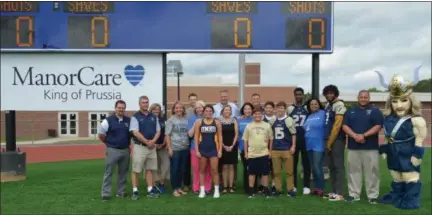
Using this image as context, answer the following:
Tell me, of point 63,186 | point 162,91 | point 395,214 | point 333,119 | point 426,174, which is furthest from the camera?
point 426,174

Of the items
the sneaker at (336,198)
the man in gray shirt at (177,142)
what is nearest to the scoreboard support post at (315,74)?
the sneaker at (336,198)

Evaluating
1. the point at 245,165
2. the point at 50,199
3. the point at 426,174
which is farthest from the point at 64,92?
the point at 426,174

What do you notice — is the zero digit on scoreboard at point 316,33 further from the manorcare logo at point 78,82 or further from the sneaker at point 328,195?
the manorcare logo at point 78,82

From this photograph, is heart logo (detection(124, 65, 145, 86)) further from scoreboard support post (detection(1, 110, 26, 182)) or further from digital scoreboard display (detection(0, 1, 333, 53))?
scoreboard support post (detection(1, 110, 26, 182))

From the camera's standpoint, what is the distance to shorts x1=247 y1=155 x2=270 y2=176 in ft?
23.3

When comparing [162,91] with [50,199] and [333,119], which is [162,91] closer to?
[50,199]

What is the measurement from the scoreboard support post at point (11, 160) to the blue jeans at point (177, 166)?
3.92 meters

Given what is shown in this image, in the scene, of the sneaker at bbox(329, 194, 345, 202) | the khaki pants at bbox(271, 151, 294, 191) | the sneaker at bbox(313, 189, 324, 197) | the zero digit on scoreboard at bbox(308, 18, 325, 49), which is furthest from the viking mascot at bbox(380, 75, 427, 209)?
the zero digit on scoreboard at bbox(308, 18, 325, 49)

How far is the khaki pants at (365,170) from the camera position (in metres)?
6.77

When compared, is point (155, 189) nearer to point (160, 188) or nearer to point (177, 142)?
point (160, 188)

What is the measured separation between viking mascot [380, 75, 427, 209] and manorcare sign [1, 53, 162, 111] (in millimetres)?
4473

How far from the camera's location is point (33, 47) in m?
8.73

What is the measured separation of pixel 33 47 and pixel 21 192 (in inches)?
110

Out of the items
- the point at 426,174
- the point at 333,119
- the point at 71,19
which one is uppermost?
the point at 71,19
